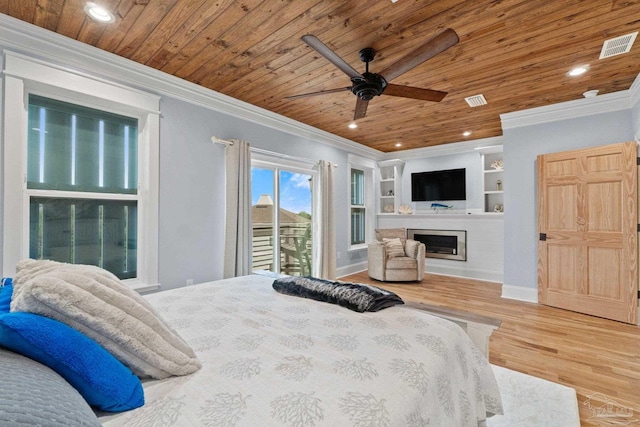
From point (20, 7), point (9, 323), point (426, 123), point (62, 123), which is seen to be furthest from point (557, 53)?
point (62, 123)

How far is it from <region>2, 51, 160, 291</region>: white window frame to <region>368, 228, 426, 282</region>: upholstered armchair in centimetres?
349

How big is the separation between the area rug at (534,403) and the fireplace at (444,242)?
359 centimetres

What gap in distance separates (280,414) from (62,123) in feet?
9.87

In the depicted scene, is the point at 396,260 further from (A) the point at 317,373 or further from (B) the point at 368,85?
(A) the point at 317,373

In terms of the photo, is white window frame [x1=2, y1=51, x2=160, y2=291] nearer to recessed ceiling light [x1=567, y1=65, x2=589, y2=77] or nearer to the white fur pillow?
the white fur pillow

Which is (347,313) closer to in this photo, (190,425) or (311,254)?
(190,425)

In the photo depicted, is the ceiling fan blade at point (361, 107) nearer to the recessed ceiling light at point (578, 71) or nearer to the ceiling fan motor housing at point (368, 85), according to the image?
the ceiling fan motor housing at point (368, 85)

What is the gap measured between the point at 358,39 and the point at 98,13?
186 cm

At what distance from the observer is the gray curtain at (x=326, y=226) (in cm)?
487

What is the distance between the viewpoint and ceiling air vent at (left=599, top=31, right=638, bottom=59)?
232 cm

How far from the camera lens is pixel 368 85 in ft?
7.89

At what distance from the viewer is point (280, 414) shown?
2.68ft

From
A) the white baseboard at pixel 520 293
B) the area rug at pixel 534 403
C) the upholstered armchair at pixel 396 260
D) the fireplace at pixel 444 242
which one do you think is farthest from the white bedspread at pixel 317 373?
the fireplace at pixel 444 242

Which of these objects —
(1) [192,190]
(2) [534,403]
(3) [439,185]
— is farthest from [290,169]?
(2) [534,403]
